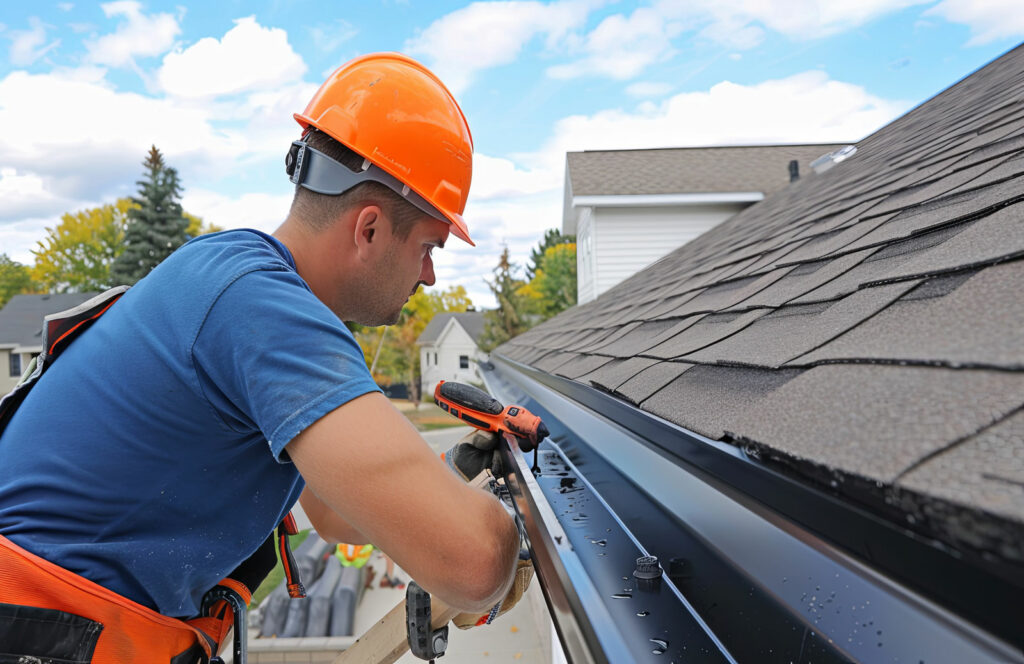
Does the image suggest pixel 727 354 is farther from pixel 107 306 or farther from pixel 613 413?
pixel 107 306

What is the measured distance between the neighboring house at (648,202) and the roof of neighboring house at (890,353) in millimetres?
9808

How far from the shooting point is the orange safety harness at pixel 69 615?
130 cm

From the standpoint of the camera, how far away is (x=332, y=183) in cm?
166

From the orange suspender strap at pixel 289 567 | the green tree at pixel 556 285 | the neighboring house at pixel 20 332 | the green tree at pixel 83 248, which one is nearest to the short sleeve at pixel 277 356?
the orange suspender strap at pixel 289 567

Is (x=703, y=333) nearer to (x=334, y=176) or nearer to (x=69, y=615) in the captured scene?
(x=334, y=176)

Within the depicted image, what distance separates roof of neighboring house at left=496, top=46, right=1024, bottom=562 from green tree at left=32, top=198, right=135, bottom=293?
53.4 m

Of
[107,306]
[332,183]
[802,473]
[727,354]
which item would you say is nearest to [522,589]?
[727,354]

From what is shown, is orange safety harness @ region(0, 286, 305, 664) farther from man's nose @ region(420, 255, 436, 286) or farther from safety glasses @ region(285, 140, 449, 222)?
man's nose @ region(420, 255, 436, 286)

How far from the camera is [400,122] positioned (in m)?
1.70

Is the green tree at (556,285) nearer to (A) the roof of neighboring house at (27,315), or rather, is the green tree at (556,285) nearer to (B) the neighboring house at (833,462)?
(A) the roof of neighboring house at (27,315)

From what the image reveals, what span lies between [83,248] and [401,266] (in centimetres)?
5591

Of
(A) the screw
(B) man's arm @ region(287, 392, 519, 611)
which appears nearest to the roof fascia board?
(A) the screw

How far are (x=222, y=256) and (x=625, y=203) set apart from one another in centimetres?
1212

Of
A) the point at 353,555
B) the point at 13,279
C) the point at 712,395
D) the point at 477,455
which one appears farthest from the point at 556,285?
the point at 13,279
